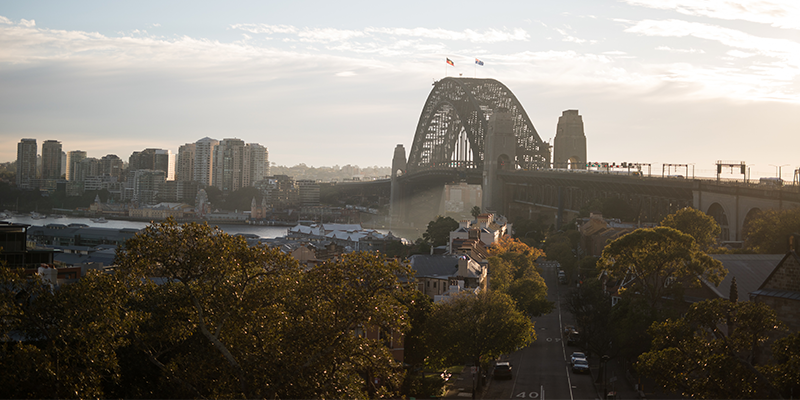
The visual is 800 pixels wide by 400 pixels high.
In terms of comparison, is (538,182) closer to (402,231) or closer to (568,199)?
(568,199)

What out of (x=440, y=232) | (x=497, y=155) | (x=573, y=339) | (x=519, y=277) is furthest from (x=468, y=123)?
(x=573, y=339)

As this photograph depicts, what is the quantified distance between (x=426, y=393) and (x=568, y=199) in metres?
77.9

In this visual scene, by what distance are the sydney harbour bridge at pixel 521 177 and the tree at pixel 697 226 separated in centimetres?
559

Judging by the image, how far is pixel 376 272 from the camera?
17172 millimetres

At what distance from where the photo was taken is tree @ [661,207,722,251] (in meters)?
47.5

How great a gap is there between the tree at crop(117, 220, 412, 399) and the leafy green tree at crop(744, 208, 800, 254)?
3100 cm

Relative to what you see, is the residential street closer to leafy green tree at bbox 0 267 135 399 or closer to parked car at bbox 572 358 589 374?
parked car at bbox 572 358 589 374

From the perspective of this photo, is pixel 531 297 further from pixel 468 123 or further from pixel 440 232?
pixel 468 123

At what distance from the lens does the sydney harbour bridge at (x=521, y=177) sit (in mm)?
61594

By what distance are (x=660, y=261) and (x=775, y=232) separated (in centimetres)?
1306

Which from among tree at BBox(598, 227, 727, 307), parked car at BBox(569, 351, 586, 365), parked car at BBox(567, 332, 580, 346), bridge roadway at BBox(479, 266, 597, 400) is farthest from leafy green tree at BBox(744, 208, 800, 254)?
parked car at BBox(569, 351, 586, 365)

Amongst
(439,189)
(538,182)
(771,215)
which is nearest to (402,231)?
(439,189)

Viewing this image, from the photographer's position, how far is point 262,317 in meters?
17.1

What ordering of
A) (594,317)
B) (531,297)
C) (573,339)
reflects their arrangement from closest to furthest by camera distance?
(594,317), (573,339), (531,297)
